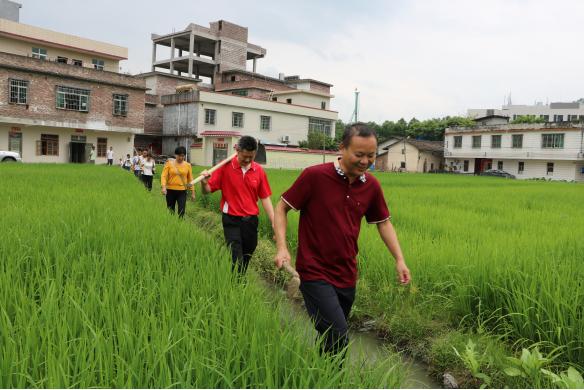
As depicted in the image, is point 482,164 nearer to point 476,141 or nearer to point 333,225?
point 476,141

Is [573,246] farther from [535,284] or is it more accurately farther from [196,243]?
[196,243]

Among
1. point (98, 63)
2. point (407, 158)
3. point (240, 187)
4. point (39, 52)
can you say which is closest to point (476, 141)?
point (407, 158)

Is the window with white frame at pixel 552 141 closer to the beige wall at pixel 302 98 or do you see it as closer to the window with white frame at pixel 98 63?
the beige wall at pixel 302 98

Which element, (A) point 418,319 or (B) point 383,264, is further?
(B) point 383,264

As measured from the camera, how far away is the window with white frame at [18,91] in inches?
1110

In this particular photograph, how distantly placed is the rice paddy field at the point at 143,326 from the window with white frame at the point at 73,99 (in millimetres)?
29377

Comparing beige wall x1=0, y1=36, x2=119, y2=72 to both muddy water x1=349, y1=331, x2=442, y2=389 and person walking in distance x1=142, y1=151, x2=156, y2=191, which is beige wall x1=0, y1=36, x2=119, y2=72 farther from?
muddy water x1=349, y1=331, x2=442, y2=389

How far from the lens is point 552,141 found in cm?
3862

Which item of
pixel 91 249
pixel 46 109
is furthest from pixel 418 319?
pixel 46 109

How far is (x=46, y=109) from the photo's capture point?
29.4 meters

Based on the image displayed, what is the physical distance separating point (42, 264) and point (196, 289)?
1.49 metres

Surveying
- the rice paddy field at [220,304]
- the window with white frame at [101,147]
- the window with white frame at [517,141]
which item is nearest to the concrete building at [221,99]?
the window with white frame at [101,147]

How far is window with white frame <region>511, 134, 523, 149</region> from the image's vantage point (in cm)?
4059

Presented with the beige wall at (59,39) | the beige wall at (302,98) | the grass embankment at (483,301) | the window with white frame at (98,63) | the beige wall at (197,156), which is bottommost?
the grass embankment at (483,301)
